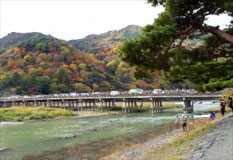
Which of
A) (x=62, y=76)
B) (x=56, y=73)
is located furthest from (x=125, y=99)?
(x=56, y=73)

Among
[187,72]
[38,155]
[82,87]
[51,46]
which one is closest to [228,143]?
[187,72]

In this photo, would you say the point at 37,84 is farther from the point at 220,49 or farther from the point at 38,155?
the point at 220,49

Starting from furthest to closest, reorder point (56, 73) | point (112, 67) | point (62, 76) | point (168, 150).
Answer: point (112, 67), point (62, 76), point (56, 73), point (168, 150)

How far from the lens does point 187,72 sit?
16.1 m

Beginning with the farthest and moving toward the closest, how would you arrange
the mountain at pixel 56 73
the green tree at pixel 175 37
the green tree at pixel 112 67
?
the green tree at pixel 112 67
the mountain at pixel 56 73
the green tree at pixel 175 37

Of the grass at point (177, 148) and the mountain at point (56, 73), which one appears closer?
the grass at point (177, 148)

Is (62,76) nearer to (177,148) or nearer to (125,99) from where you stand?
(125,99)

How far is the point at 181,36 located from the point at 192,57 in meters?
1.89

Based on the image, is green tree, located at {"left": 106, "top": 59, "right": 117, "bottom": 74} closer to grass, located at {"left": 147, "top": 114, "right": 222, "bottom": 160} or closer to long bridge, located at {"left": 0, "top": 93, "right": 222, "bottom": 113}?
long bridge, located at {"left": 0, "top": 93, "right": 222, "bottom": 113}

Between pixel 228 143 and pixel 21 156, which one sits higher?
pixel 228 143

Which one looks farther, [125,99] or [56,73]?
[56,73]

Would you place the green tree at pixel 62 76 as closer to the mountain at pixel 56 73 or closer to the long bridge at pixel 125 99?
the mountain at pixel 56 73

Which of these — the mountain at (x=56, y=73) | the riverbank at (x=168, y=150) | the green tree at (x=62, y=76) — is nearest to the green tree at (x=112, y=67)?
the mountain at (x=56, y=73)

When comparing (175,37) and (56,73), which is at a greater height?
(56,73)
